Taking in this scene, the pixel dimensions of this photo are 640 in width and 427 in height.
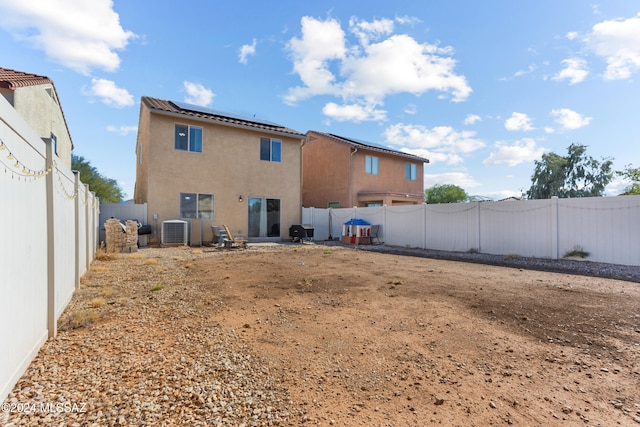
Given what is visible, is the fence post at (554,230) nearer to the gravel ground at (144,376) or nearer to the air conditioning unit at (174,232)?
the gravel ground at (144,376)

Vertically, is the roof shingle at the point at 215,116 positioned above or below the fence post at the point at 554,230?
above

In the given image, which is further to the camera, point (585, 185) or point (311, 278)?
point (585, 185)

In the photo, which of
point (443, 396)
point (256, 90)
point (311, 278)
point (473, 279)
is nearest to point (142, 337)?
point (443, 396)

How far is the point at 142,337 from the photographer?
3.38m

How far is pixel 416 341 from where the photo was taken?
3.32 meters

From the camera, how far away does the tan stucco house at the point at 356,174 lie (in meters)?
19.8

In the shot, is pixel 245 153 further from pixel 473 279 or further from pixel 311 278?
pixel 473 279

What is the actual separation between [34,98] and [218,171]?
6.78m

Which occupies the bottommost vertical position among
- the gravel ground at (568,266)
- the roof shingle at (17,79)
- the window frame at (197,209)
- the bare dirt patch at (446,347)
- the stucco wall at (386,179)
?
the gravel ground at (568,266)

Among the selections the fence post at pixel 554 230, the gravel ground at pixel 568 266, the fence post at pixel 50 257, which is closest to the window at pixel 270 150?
the gravel ground at pixel 568 266

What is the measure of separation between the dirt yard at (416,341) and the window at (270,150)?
35.1ft

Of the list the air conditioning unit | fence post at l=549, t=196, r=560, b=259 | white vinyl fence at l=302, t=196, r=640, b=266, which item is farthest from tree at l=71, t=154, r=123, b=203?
fence post at l=549, t=196, r=560, b=259

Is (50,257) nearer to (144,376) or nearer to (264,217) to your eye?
(144,376)

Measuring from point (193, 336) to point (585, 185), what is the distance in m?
34.7
